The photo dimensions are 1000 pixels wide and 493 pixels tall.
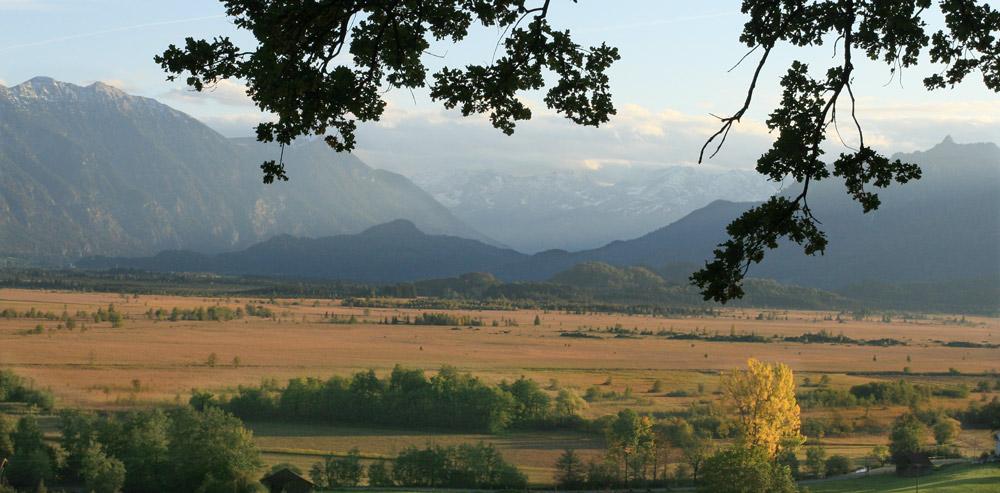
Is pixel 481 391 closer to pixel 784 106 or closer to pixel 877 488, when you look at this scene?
pixel 877 488

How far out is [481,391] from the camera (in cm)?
7075

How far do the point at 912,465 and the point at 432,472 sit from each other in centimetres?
2543

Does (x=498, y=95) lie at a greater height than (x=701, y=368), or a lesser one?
greater

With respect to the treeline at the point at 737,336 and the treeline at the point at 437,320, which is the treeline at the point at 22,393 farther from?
the treeline at the point at 437,320

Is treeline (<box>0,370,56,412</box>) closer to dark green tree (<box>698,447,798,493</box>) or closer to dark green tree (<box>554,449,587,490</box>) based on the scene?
dark green tree (<box>554,449,587,490</box>)

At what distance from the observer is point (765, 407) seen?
50125mm

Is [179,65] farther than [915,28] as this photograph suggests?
No

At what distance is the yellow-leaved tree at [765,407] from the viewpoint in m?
49.4

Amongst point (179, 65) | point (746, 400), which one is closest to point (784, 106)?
point (179, 65)

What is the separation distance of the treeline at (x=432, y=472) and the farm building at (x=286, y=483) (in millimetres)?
1603

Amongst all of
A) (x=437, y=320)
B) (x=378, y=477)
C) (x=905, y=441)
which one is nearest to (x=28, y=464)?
(x=378, y=477)

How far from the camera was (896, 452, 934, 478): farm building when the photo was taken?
148ft

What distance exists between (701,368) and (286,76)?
9624 centimetres

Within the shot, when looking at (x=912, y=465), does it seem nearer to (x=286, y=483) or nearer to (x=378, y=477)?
(x=378, y=477)
